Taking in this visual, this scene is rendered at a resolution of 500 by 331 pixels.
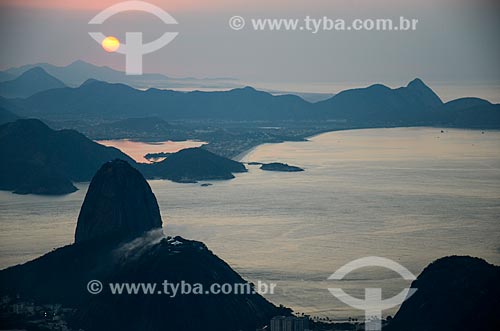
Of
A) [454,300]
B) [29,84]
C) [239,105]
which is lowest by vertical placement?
[454,300]

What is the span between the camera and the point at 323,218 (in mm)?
37500

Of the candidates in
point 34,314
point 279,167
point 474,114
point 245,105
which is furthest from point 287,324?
point 245,105

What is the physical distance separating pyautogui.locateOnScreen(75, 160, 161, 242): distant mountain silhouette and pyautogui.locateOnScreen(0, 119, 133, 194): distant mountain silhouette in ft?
51.2

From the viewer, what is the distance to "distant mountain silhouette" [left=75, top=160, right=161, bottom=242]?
2841 centimetres

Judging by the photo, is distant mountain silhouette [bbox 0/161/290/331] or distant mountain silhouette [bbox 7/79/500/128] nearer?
distant mountain silhouette [bbox 0/161/290/331]

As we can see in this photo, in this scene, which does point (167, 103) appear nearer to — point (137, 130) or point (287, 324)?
point (137, 130)

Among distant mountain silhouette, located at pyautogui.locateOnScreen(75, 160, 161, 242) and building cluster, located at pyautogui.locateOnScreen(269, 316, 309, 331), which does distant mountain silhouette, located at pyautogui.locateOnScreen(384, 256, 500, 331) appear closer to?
building cluster, located at pyautogui.locateOnScreen(269, 316, 309, 331)

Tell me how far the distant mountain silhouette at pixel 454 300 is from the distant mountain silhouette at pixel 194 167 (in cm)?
2587

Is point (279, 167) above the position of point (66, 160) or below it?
below

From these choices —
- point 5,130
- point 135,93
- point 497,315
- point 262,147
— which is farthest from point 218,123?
point 497,315

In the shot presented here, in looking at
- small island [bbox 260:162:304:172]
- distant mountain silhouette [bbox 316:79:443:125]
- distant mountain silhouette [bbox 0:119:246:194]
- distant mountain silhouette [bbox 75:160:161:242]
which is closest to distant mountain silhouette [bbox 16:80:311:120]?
distant mountain silhouette [bbox 316:79:443:125]

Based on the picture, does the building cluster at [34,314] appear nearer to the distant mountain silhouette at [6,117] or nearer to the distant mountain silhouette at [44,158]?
the distant mountain silhouette at [44,158]

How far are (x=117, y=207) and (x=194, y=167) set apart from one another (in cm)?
2102

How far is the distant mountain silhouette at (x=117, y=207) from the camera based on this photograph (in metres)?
28.4
